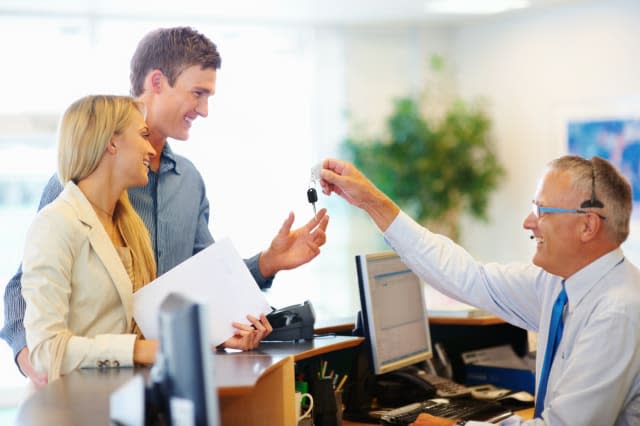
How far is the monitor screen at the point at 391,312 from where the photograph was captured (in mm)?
2885

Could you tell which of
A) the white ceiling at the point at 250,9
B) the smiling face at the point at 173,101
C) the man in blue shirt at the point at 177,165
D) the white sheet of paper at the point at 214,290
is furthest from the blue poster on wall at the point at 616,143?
the white sheet of paper at the point at 214,290

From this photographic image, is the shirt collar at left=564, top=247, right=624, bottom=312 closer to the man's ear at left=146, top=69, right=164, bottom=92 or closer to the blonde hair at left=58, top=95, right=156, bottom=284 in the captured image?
the blonde hair at left=58, top=95, right=156, bottom=284

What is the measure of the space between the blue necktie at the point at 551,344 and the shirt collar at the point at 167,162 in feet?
4.46

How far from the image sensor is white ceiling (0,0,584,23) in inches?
263

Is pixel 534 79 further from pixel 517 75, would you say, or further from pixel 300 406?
pixel 300 406

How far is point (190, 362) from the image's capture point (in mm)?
1340

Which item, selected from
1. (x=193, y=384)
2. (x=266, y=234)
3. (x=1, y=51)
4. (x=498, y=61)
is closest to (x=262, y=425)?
(x=193, y=384)

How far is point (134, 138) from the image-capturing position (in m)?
2.39

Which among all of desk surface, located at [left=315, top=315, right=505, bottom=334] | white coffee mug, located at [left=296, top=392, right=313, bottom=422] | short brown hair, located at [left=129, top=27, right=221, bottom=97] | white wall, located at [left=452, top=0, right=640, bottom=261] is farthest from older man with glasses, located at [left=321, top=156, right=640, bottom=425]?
white wall, located at [left=452, top=0, right=640, bottom=261]

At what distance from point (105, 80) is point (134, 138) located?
4.84 m

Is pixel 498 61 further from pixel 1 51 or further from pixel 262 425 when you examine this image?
pixel 262 425

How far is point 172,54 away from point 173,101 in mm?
160

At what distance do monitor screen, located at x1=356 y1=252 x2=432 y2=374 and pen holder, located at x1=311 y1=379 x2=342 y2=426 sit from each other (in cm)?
33

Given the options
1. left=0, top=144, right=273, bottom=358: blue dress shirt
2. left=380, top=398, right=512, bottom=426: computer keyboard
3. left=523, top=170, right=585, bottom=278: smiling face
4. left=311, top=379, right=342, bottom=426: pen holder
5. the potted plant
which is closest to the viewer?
left=523, top=170, right=585, bottom=278: smiling face
